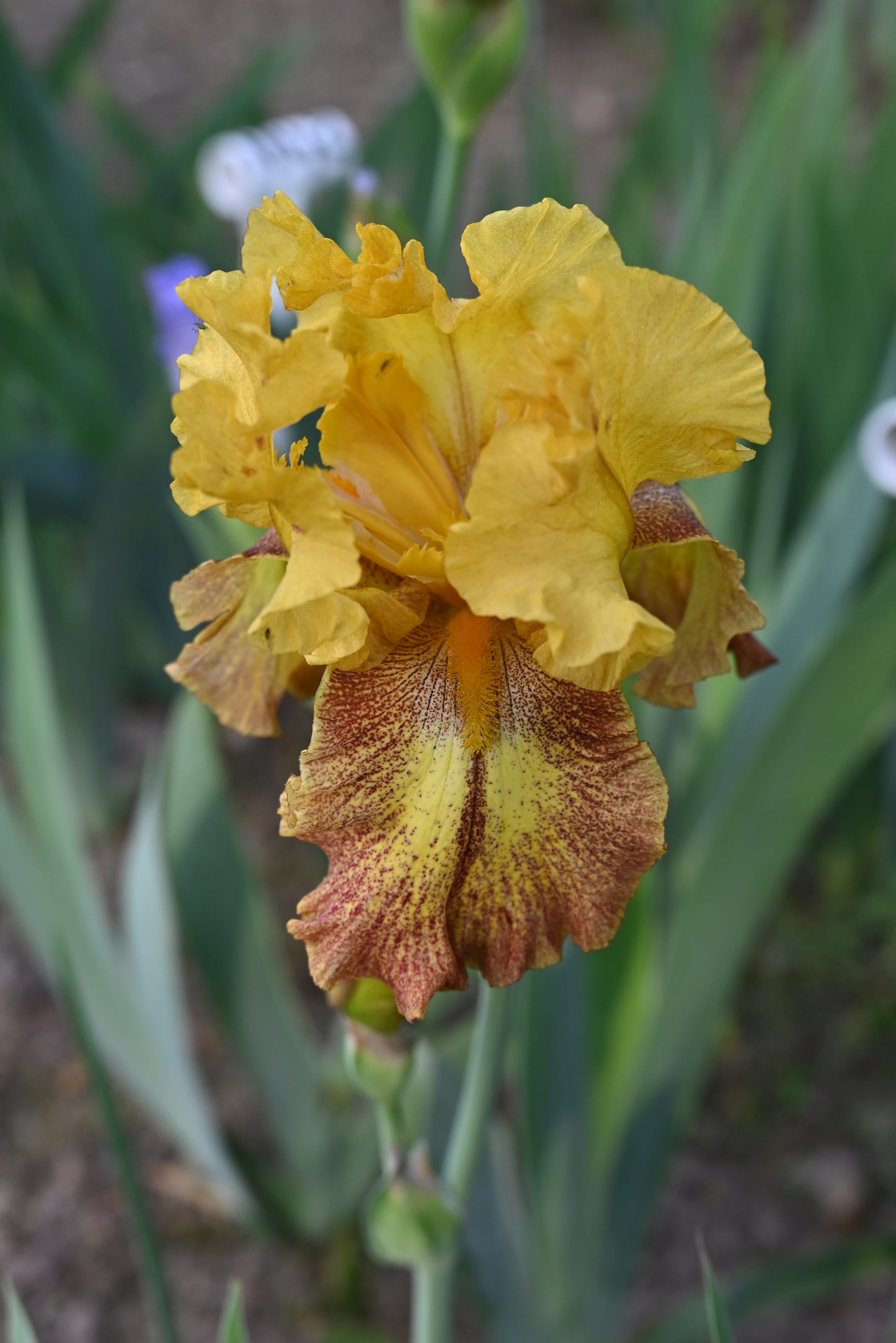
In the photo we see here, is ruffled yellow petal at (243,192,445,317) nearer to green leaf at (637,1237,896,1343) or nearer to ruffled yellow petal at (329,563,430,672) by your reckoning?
ruffled yellow petal at (329,563,430,672)

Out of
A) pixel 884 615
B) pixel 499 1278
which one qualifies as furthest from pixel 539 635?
pixel 499 1278

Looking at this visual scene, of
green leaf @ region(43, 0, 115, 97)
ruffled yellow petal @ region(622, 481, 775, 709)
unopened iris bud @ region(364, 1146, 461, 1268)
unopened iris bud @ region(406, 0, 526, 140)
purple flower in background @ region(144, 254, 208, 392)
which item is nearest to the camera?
ruffled yellow petal @ region(622, 481, 775, 709)

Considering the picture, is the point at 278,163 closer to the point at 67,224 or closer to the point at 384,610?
the point at 67,224

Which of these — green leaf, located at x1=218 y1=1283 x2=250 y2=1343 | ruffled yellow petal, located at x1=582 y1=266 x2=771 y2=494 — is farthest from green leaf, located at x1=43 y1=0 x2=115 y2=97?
green leaf, located at x1=218 y1=1283 x2=250 y2=1343

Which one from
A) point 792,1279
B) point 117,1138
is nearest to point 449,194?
point 117,1138

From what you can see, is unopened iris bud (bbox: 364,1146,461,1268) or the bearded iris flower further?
unopened iris bud (bbox: 364,1146,461,1268)

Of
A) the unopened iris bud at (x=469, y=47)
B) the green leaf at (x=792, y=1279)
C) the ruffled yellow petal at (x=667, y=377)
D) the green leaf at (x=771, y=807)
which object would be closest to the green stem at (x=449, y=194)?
the unopened iris bud at (x=469, y=47)

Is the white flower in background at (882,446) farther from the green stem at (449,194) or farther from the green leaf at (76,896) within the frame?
the green leaf at (76,896)

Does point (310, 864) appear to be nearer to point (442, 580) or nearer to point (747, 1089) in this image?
point (747, 1089)
